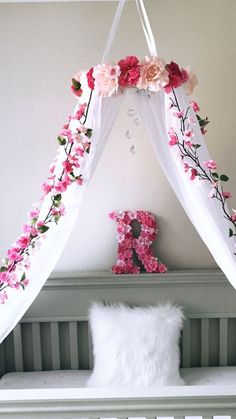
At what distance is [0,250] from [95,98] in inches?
47.9

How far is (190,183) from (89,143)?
0.46 metres

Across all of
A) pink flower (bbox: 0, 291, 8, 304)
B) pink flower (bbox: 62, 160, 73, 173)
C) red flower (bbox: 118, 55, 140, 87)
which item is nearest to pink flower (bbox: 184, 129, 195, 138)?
red flower (bbox: 118, 55, 140, 87)

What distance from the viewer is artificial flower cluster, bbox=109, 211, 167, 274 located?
244 cm

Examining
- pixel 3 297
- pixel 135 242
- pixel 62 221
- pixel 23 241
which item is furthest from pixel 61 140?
pixel 135 242

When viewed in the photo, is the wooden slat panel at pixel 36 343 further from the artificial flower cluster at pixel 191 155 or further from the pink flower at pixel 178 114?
the pink flower at pixel 178 114

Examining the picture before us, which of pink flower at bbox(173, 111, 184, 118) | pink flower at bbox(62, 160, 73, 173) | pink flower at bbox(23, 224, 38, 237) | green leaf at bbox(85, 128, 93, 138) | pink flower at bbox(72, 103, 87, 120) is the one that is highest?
pink flower at bbox(72, 103, 87, 120)

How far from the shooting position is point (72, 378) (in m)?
2.39

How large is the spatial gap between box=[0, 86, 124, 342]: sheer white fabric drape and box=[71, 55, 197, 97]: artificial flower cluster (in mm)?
74

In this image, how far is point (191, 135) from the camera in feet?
5.75

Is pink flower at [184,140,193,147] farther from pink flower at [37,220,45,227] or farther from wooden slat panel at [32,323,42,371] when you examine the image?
wooden slat panel at [32,323,42,371]

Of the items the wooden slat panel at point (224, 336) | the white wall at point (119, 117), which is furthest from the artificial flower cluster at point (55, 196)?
the wooden slat panel at point (224, 336)

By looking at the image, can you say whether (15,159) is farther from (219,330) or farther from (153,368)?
(219,330)

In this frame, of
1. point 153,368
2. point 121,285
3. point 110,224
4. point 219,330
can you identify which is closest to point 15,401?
point 153,368

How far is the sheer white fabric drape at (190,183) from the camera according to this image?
1.79 meters
